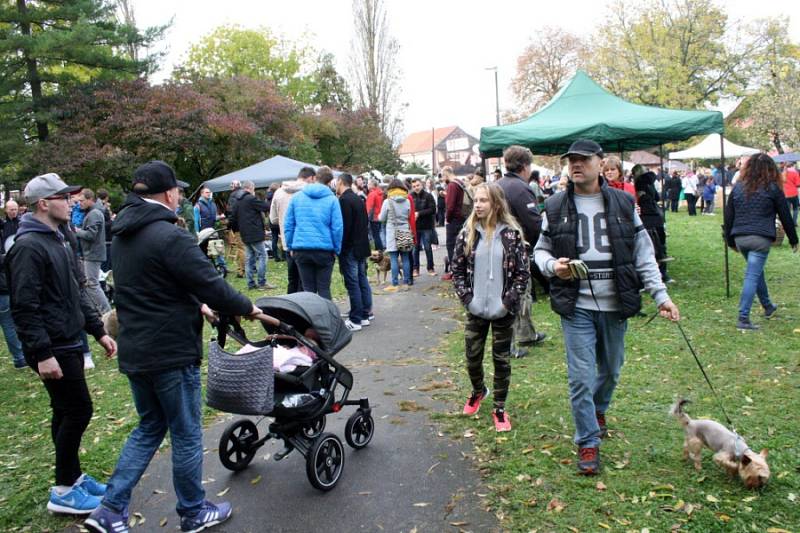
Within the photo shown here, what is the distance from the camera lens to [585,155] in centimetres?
377

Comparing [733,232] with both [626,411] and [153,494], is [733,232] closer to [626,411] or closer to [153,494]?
[626,411]

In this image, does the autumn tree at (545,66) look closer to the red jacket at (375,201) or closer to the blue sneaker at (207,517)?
the red jacket at (375,201)

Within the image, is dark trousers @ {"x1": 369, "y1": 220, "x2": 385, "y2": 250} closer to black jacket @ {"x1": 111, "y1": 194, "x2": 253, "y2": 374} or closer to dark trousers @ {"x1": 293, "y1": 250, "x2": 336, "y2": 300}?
dark trousers @ {"x1": 293, "y1": 250, "x2": 336, "y2": 300}

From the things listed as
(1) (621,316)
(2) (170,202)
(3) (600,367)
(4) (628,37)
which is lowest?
(3) (600,367)

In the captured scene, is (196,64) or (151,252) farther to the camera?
(196,64)

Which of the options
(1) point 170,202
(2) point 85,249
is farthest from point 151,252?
(2) point 85,249

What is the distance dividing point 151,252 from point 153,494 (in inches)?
71.8

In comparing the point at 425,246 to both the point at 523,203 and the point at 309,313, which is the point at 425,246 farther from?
the point at 309,313

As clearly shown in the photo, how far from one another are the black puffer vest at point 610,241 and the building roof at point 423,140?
327 ft

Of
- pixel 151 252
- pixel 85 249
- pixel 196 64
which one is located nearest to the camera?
pixel 151 252

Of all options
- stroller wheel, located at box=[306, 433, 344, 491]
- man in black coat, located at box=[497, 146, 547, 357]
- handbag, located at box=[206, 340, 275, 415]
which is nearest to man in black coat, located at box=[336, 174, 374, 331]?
man in black coat, located at box=[497, 146, 547, 357]

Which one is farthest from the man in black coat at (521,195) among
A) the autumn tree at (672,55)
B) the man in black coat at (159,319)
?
the autumn tree at (672,55)

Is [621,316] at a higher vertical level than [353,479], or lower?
higher

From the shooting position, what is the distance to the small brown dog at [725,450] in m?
3.53
